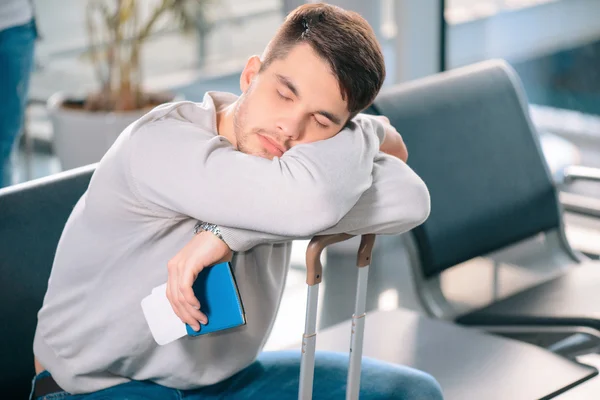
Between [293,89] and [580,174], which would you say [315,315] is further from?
[580,174]

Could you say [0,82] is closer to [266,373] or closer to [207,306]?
[266,373]

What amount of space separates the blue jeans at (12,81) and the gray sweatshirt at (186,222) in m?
1.92

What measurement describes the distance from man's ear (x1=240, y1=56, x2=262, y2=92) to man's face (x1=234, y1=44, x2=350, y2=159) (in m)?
0.02

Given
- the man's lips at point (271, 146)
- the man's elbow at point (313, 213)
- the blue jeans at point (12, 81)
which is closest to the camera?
the man's elbow at point (313, 213)

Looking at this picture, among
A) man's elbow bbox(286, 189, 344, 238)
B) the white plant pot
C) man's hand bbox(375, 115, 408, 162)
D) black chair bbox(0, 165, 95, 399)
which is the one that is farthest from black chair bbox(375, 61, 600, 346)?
the white plant pot

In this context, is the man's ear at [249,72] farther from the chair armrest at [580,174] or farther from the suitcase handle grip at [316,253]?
the chair armrest at [580,174]

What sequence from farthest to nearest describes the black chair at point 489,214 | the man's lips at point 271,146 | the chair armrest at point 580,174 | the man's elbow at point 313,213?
the chair armrest at point 580,174 < the black chair at point 489,214 < the man's lips at point 271,146 < the man's elbow at point 313,213

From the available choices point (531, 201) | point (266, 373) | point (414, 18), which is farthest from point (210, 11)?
point (266, 373)

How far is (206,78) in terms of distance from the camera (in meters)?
4.78

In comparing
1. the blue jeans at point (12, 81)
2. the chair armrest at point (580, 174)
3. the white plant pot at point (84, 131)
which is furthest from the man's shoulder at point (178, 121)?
the white plant pot at point (84, 131)

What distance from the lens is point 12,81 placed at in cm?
325

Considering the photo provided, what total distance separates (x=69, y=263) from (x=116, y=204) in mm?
146

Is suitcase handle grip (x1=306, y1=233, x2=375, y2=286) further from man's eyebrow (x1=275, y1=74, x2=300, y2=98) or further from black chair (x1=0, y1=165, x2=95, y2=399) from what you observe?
black chair (x1=0, y1=165, x2=95, y2=399)

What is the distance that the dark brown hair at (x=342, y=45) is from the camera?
128 cm
